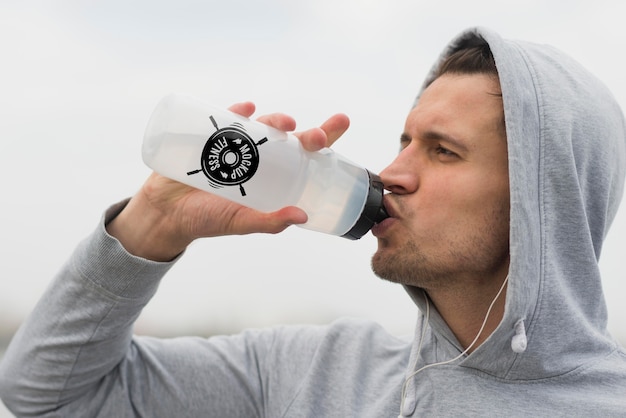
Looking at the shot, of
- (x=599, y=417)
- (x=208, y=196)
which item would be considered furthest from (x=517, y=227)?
(x=208, y=196)

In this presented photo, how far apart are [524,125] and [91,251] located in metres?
0.84

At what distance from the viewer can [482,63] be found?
132 cm

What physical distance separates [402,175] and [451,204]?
0.35 ft

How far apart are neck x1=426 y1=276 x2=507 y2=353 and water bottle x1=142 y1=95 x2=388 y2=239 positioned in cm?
21

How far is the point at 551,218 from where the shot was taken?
3.85 feet

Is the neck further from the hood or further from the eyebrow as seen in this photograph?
the eyebrow

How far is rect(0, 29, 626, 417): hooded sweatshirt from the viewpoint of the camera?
1.14m

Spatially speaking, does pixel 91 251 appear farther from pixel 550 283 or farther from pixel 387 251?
pixel 550 283

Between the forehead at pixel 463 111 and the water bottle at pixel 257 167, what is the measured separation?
0.17 metres

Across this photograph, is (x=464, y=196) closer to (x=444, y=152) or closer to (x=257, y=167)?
(x=444, y=152)

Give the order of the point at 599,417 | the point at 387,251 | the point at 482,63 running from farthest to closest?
the point at 482,63 < the point at 387,251 < the point at 599,417

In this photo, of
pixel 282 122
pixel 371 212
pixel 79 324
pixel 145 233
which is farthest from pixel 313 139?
pixel 79 324

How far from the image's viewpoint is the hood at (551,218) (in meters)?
1.13

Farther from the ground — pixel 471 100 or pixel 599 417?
pixel 471 100
